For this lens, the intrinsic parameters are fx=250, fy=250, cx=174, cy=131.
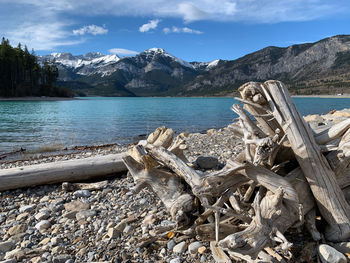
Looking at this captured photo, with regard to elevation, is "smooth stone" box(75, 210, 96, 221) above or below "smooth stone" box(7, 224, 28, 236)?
above

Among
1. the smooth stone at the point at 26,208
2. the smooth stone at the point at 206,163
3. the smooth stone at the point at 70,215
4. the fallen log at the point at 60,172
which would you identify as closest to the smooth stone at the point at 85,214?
the smooth stone at the point at 70,215

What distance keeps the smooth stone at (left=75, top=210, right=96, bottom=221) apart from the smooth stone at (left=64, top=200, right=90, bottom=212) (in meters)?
0.29

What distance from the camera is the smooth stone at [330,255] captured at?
11.2ft

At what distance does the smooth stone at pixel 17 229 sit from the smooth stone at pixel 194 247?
3686mm

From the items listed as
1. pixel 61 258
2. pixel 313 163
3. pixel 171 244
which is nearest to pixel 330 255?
pixel 313 163

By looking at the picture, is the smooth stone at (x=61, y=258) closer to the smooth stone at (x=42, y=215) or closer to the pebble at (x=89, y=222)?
the pebble at (x=89, y=222)

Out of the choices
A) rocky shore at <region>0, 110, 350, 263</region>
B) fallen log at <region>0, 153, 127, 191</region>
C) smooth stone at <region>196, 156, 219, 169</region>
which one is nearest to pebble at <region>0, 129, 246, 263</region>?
rocky shore at <region>0, 110, 350, 263</region>

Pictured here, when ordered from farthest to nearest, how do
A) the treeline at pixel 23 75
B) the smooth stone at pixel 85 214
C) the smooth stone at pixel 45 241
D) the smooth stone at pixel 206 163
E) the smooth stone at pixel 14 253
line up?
the treeline at pixel 23 75, the smooth stone at pixel 206 163, the smooth stone at pixel 85 214, the smooth stone at pixel 45 241, the smooth stone at pixel 14 253

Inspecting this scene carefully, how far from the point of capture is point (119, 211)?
18.9 ft

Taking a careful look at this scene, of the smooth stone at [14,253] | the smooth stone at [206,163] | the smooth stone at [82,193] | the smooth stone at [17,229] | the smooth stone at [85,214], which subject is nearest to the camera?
the smooth stone at [14,253]

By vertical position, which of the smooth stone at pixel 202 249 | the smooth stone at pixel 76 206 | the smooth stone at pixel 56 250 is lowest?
the smooth stone at pixel 56 250

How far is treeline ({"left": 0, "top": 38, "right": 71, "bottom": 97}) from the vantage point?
297 feet

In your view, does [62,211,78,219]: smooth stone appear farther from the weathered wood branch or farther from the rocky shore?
the weathered wood branch

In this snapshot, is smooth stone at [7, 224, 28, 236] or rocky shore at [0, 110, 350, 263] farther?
smooth stone at [7, 224, 28, 236]
